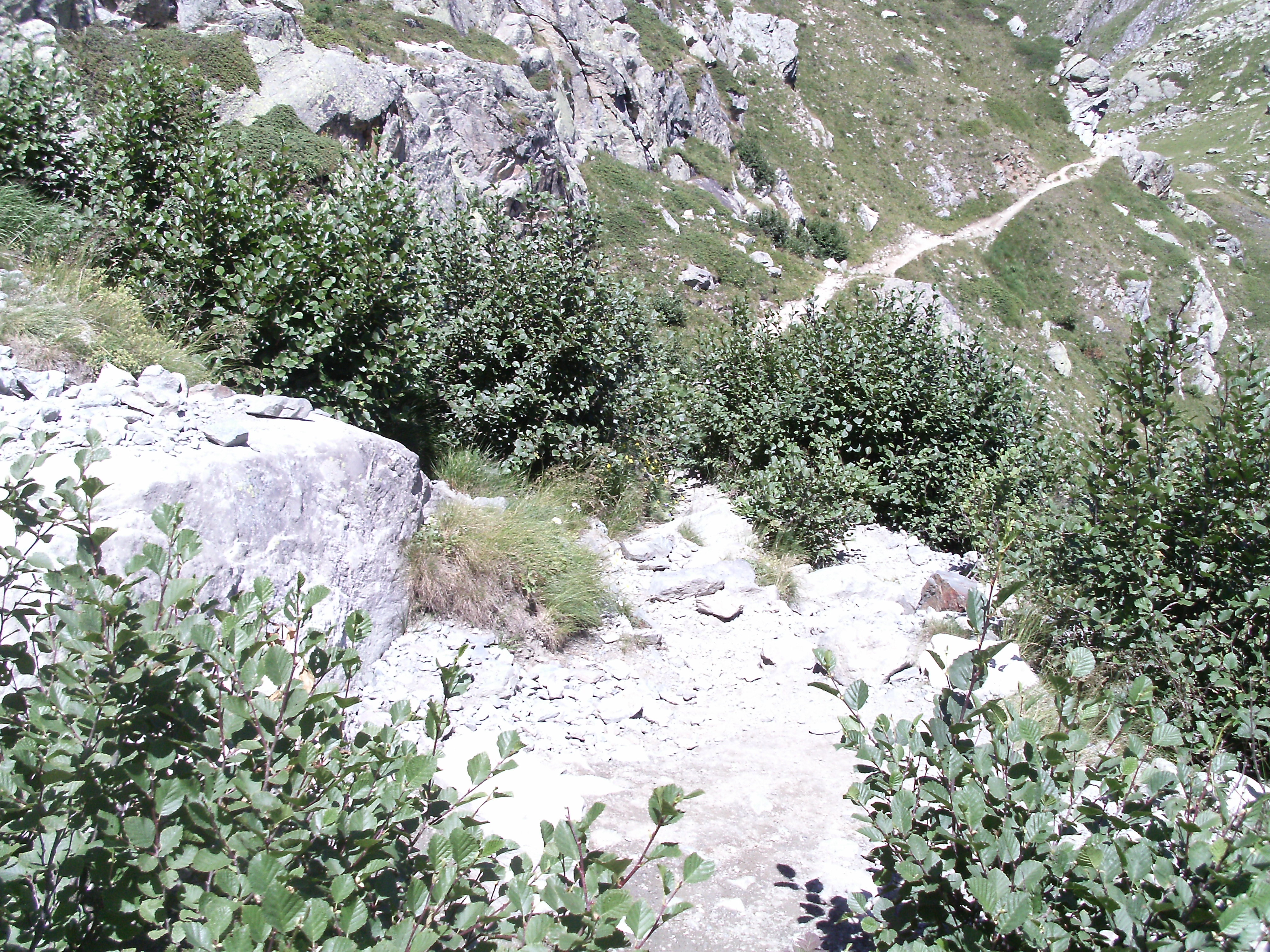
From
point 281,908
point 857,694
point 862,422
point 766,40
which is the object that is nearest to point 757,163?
point 766,40

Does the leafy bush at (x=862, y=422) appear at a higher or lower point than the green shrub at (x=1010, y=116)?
lower

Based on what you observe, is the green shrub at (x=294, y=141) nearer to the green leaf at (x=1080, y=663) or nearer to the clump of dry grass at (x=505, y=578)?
the clump of dry grass at (x=505, y=578)

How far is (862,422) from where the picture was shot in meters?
8.30

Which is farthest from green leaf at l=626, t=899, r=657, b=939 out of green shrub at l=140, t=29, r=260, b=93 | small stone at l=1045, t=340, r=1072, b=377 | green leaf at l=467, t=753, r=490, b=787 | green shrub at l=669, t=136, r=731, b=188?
small stone at l=1045, t=340, r=1072, b=377

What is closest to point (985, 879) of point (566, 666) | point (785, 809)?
point (785, 809)

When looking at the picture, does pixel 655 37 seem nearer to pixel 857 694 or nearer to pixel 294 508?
pixel 294 508

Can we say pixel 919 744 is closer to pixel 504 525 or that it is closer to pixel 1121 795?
pixel 1121 795

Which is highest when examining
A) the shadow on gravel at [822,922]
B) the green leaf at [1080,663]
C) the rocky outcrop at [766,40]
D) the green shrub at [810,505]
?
the rocky outcrop at [766,40]

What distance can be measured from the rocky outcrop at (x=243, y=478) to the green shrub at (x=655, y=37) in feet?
135

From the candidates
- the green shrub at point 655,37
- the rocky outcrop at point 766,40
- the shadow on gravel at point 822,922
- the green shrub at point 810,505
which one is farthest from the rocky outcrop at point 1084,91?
the shadow on gravel at point 822,922

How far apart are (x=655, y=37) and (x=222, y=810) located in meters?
48.9

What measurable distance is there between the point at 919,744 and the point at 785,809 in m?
1.96

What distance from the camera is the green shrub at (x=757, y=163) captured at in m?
44.2

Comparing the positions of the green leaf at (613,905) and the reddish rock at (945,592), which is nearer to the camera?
the green leaf at (613,905)
